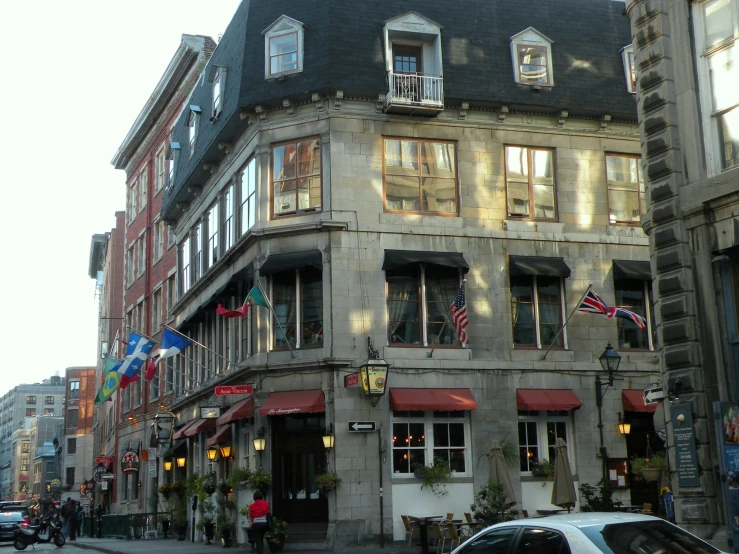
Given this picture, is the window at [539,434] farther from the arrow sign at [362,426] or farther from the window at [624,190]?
the window at [624,190]

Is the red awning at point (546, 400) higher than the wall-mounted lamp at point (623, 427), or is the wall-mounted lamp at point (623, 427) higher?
the red awning at point (546, 400)

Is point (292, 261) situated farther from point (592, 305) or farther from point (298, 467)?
point (592, 305)

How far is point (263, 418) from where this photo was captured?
2625 cm

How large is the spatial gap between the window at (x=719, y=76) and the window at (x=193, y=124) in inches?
849

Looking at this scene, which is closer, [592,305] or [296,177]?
[592,305]

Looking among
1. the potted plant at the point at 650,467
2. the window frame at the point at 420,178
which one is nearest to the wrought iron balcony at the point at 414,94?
the window frame at the point at 420,178

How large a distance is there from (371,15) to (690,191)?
47.4ft

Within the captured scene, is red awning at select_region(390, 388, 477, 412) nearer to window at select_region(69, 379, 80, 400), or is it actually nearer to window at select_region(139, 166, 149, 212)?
window at select_region(139, 166, 149, 212)

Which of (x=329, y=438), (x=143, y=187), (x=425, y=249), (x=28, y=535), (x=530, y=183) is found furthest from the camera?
(x=143, y=187)

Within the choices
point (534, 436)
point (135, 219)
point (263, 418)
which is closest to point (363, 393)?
point (263, 418)

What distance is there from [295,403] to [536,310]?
292 inches

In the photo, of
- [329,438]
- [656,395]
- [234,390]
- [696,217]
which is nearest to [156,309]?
[234,390]

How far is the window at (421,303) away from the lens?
26406 mm

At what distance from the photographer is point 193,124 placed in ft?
116
